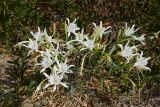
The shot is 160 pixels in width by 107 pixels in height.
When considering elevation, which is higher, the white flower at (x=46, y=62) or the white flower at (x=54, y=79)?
the white flower at (x=46, y=62)

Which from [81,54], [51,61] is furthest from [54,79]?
[81,54]

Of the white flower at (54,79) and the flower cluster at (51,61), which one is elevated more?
the flower cluster at (51,61)

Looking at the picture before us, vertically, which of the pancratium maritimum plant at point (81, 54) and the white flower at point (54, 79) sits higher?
the pancratium maritimum plant at point (81, 54)

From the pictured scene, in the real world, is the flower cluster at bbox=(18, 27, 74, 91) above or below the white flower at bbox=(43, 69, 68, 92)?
above

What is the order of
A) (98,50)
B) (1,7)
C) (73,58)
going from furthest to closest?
(1,7) < (73,58) < (98,50)

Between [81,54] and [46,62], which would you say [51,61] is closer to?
[46,62]

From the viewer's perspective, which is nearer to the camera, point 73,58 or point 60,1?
point 73,58

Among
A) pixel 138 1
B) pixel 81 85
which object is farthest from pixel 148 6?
pixel 81 85

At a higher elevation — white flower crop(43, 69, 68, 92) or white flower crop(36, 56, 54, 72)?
white flower crop(36, 56, 54, 72)

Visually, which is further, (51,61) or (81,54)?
(81,54)

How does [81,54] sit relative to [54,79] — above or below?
above

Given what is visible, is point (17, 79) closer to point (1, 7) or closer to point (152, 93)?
point (1, 7)
